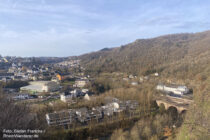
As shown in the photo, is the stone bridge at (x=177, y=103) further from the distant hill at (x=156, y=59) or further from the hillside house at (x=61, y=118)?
the distant hill at (x=156, y=59)

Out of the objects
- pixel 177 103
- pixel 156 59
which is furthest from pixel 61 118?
pixel 156 59

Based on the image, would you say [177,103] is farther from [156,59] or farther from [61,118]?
[156,59]

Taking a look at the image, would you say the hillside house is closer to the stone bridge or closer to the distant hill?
the stone bridge

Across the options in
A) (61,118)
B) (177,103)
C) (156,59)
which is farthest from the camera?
(156,59)

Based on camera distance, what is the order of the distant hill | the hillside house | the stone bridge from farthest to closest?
1. the distant hill
2. the stone bridge
3. the hillside house

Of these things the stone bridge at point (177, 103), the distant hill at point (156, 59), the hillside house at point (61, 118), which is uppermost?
the distant hill at point (156, 59)

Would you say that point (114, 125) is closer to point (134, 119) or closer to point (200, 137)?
point (134, 119)

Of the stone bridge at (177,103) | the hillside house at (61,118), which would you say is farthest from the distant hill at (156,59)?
the hillside house at (61,118)

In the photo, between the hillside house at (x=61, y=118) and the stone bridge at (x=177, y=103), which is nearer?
the hillside house at (x=61, y=118)

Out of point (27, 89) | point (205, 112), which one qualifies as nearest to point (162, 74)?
point (205, 112)

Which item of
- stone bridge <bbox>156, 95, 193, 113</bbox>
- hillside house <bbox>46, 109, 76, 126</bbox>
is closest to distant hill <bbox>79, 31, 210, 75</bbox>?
stone bridge <bbox>156, 95, 193, 113</bbox>

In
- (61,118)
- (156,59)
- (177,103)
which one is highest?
(156,59)
